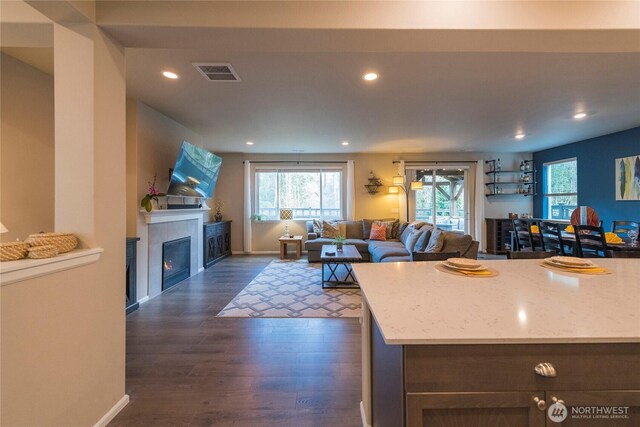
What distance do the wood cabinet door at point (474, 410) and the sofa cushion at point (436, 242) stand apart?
305 centimetres

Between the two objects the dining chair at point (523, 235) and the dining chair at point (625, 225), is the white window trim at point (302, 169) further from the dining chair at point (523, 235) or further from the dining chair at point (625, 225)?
the dining chair at point (625, 225)

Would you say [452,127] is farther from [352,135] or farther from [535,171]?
[535,171]

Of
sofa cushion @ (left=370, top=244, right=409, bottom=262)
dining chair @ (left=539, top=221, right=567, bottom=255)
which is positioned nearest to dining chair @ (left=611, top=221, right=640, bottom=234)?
dining chair @ (left=539, top=221, right=567, bottom=255)

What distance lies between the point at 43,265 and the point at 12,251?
136 mm

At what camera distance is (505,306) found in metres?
1.03

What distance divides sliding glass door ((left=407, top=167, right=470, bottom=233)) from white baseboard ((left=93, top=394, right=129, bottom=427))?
265 inches

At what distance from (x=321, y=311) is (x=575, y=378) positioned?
2.59 meters

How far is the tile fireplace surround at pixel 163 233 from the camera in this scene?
3.72 m

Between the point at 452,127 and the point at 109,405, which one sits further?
the point at 452,127

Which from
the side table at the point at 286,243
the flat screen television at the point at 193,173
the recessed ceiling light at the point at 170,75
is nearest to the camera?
the recessed ceiling light at the point at 170,75

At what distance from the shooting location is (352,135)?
5.13 m

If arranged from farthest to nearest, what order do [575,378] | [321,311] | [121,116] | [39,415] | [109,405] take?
[321,311]
[121,116]
[109,405]
[39,415]
[575,378]

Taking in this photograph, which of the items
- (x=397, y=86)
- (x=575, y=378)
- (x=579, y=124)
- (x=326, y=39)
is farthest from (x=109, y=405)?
(x=579, y=124)

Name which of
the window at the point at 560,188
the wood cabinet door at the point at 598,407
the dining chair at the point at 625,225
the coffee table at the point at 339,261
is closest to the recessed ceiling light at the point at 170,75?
the coffee table at the point at 339,261
